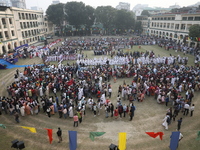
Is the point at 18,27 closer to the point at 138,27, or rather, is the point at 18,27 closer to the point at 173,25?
the point at 173,25

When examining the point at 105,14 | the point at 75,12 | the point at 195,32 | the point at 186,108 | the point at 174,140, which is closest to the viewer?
the point at 174,140

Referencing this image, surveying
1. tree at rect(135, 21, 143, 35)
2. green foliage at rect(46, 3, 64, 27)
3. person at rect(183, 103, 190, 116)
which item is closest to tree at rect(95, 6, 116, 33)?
tree at rect(135, 21, 143, 35)

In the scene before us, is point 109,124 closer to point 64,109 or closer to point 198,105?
point 64,109

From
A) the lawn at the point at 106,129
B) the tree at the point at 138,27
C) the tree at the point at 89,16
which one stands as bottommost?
the lawn at the point at 106,129

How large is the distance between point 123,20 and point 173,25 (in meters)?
20.6

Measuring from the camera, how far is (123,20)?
2279 inches

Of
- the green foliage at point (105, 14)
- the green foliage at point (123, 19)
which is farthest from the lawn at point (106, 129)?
the green foliage at point (105, 14)

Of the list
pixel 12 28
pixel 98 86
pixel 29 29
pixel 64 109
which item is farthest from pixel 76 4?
pixel 64 109

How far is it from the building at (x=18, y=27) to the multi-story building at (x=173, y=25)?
129 feet

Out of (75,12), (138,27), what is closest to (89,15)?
(75,12)

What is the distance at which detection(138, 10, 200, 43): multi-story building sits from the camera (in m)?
35.6

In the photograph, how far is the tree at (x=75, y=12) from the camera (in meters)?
54.5

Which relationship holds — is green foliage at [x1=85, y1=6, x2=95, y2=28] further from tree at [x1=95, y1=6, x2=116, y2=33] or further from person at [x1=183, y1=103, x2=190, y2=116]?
person at [x1=183, y1=103, x2=190, y2=116]

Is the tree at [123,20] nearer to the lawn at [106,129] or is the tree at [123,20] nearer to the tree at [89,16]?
the tree at [89,16]
